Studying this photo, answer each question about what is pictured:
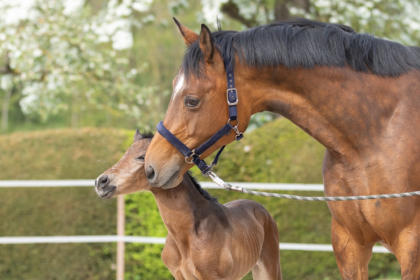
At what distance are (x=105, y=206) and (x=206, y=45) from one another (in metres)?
4.44

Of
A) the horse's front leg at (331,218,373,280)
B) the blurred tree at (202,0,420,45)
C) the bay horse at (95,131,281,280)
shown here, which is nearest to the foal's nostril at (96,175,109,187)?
the bay horse at (95,131,281,280)

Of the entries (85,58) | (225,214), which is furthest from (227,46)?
(85,58)

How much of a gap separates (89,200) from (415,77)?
4785mm

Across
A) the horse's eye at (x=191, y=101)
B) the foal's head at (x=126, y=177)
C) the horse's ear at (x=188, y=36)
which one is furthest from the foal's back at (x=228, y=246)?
the horse's ear at (x=188, y=36)

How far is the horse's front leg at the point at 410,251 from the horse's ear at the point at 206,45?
1.14m

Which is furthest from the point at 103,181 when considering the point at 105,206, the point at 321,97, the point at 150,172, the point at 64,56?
the point at 64,56

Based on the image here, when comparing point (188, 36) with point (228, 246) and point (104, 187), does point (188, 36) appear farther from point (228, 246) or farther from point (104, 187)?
point (228, 246)

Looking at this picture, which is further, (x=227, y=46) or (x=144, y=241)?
(x=144, y=241)

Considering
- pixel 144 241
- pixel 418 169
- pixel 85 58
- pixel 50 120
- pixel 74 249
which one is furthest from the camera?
pixel 50 120

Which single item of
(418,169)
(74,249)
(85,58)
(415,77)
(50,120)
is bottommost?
(50,120)

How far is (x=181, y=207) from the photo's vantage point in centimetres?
335

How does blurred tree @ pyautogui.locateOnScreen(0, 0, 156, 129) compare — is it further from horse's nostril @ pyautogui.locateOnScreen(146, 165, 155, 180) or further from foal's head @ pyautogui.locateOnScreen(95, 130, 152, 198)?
horse's nostril @ pyautogui.locateOnScreen(146, 165, 155, 180)

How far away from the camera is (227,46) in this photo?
99.5 inches

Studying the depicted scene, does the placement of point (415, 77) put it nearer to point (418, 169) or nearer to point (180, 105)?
point (418, 169)
